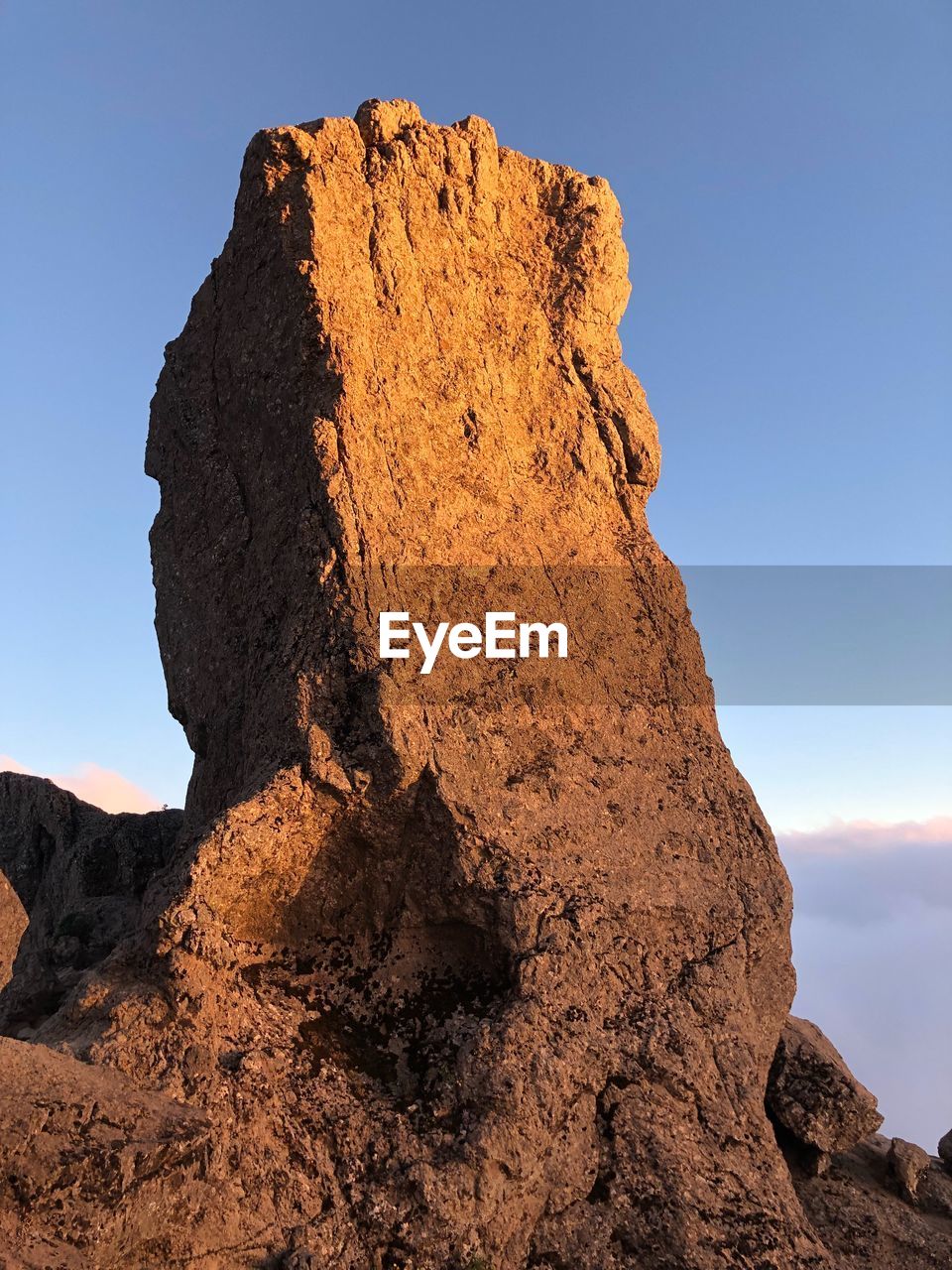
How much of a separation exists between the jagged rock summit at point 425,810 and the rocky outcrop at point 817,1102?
0.90 meters

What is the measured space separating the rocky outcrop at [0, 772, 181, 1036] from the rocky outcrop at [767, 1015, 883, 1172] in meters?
7.35

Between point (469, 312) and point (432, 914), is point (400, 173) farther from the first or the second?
point (432, 914)

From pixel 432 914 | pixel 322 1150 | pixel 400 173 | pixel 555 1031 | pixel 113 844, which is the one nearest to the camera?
pixel 322 1150

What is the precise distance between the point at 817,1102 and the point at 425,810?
199 inches

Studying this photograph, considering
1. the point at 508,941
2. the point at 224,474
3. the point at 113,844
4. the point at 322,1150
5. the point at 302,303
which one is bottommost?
the point at 322,1150

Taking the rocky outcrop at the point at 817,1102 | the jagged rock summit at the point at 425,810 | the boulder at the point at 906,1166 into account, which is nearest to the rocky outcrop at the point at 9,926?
the jagged rock summit at the point at 425,810

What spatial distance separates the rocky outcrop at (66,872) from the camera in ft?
41.1

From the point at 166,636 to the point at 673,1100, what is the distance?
835 centimetres

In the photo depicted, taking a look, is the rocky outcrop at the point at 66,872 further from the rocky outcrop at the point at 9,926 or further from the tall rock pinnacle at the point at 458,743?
the tall rock pinnacle at the point at 458,743

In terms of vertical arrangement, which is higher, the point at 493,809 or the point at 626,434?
the point at 626,434

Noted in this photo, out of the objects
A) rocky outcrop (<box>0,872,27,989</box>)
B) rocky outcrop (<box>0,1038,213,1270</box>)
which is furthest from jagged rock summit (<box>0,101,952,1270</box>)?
rocky outcrop (<box>0,872,27,989</box>)

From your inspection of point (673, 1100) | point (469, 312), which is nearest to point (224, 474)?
point (469, 312)

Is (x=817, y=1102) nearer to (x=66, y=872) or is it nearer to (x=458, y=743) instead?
(x=458, y=743)

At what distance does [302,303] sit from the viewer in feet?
36.1
